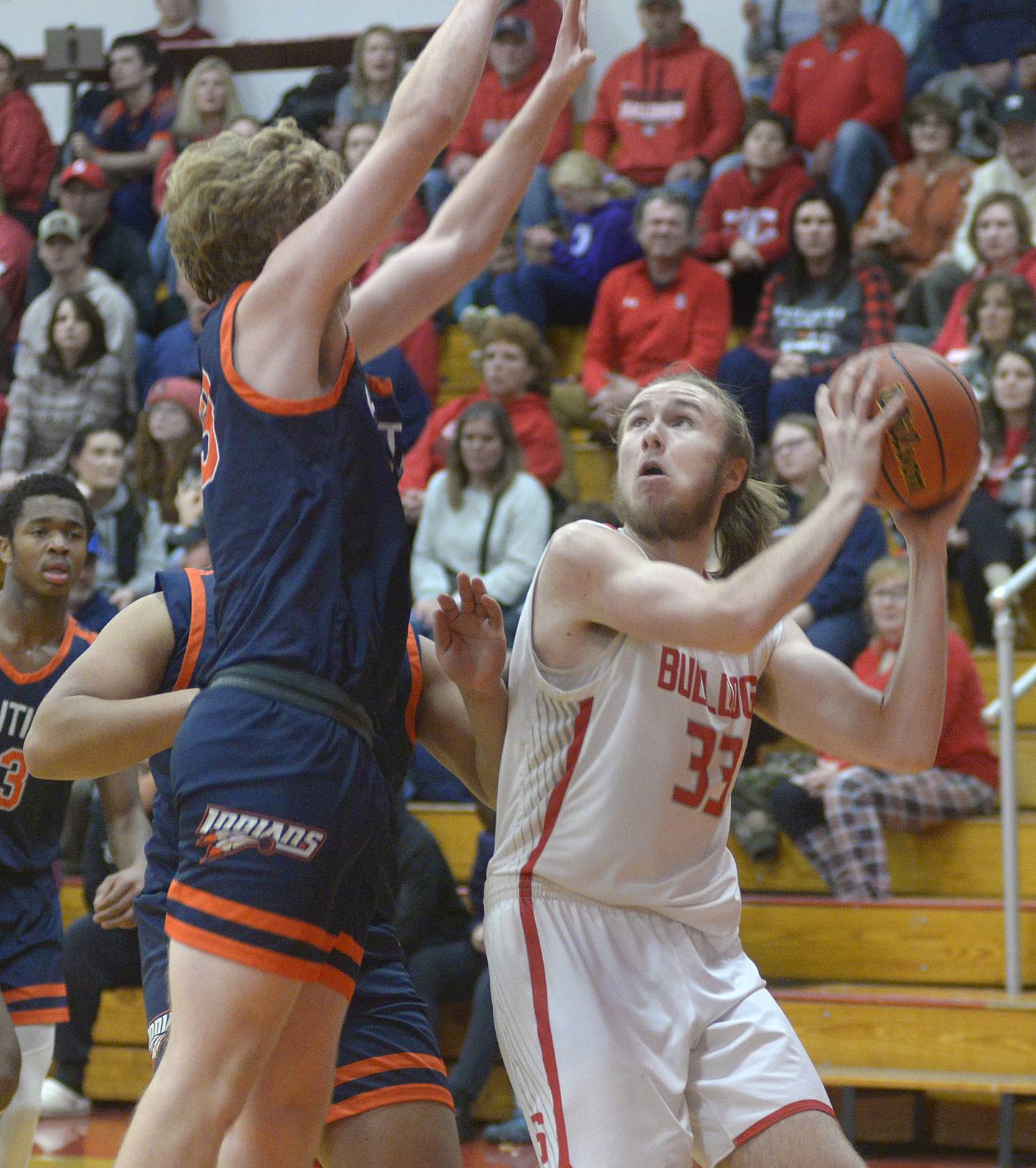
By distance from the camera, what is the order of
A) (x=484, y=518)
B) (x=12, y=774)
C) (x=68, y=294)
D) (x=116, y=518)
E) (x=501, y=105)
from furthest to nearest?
(x=501, y=105), (x=68, y=294), (x=116, y=518), (x=484, y=518), (x=12, y=774)

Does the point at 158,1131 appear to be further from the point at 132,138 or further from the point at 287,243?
the point at 132,138

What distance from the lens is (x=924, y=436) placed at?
2963 millimetres

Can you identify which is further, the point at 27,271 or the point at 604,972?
the point at 27,271

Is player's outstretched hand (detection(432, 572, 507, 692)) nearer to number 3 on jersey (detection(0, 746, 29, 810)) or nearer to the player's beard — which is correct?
the player's beard

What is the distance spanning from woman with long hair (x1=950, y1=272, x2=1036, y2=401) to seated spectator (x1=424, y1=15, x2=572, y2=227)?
3563 millimetres

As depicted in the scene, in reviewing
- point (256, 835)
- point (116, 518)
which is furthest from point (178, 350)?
point (256, 835)

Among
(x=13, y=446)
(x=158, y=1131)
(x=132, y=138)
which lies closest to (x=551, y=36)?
(x=132, y=138)

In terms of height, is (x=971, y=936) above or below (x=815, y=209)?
below

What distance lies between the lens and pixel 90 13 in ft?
43.8

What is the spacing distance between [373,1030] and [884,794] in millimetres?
3733

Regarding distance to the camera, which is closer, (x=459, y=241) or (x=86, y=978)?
(x=459, y=241)

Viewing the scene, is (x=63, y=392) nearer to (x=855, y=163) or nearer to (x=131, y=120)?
(x=131, y=120)

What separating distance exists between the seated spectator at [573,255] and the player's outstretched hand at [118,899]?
6.23 m

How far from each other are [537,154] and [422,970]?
168 inches
